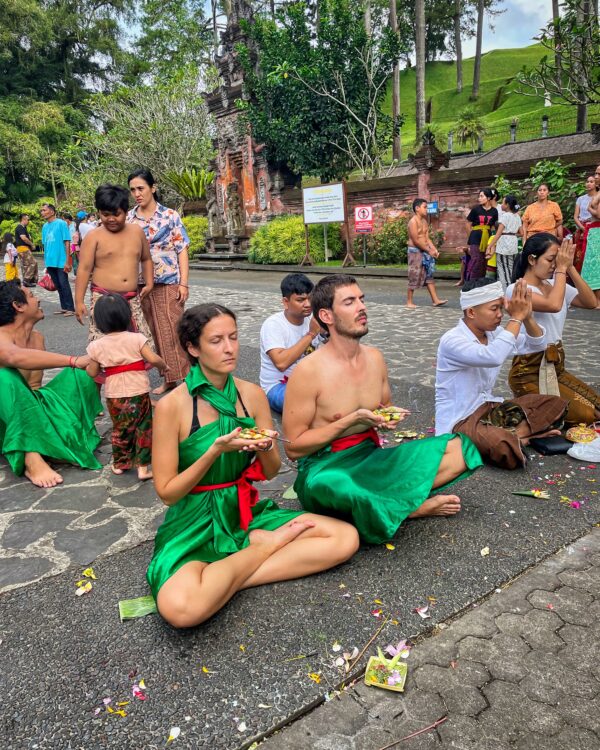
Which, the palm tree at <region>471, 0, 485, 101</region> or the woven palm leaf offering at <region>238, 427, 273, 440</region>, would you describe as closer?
the woven palm leaf offering at <region>238, 427, 273, 440</region>

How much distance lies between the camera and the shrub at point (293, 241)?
18609 millimetres

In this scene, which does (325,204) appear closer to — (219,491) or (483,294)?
(483,294)

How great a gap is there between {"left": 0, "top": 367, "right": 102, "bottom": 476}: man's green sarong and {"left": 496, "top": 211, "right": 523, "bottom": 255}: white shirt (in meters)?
7.76

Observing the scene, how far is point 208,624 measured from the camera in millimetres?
2490

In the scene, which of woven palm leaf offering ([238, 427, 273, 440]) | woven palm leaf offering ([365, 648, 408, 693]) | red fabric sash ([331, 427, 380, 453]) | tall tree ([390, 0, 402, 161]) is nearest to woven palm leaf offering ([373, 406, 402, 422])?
red fabric sash ([331, 427, 380, 453])

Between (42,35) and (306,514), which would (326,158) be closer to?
(306,514)

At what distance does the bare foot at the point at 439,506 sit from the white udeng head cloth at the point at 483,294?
120 centimetres

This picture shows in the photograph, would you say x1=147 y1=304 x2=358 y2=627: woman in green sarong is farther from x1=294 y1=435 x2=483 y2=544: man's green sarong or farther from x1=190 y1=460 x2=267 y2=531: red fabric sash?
x1=294 y1=435 x2=483 y2=544: man's green sarong

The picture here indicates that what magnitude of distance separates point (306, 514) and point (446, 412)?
1.55 metres

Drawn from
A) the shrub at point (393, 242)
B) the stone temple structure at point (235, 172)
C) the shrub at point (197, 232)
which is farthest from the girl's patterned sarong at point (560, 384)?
the shrub at point (197, 232)

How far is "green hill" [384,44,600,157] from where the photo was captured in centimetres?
2877

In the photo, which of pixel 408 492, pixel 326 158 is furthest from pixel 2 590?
pixel 326 158

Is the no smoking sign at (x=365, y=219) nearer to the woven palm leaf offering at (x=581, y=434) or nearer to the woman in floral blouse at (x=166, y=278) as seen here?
the woman in floral blouse at (x=166, y=278)

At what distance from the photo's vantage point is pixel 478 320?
3.80 metres
